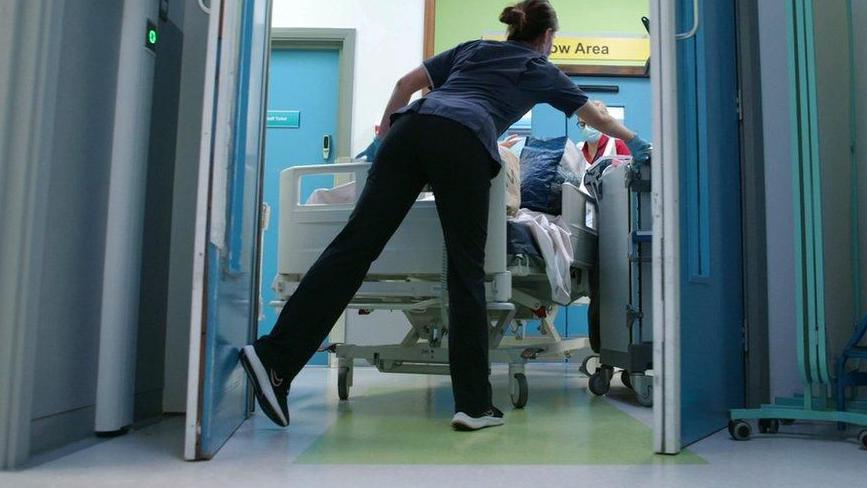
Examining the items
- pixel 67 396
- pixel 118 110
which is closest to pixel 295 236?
pixel 118 110

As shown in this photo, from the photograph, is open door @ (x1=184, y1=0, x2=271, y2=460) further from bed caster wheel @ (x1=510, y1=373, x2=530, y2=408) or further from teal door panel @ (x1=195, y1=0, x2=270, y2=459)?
bed caster wheel @ (x1=510, y1=373, x2=530, y2=408)

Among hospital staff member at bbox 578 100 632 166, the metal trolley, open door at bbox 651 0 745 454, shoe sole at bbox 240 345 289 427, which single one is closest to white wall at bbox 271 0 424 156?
hospital staff member at bbox 578 100 632 166

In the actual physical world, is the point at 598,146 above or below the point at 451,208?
above

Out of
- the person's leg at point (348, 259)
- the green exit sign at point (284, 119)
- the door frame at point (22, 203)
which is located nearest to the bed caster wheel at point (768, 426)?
the person's leg at point (348, 259)

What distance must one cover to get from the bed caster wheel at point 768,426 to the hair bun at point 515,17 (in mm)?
1466

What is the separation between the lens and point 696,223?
6.84 ft

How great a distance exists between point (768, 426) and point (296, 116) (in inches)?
148

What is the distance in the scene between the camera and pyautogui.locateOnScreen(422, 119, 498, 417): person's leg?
2092 millimetres

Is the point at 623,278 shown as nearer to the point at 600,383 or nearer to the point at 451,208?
the point at 600,383

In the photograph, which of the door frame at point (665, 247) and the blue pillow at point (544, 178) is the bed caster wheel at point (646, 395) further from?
the door frame at point (665, 247)

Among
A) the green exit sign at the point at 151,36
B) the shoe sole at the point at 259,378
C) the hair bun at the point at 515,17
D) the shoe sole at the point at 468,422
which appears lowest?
the shoe sole at the point at 468,422

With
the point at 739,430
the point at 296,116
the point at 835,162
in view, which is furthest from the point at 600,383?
the point at 296,116

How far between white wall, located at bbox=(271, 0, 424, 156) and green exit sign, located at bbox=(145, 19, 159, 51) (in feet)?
9.50

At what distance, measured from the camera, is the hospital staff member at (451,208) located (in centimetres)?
195
